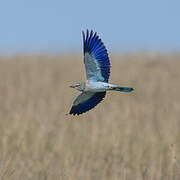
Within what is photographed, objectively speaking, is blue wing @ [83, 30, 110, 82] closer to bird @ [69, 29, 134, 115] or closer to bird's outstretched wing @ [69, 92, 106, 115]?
bird @ [69, 29, 134, 115]

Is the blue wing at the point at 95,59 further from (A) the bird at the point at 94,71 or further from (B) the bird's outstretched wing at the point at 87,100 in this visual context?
(B) the bird's outstretched wing at the point at 87,100

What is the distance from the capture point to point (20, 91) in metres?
7.41

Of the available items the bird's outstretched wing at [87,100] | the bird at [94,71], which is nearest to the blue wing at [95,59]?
the bird at [94,71]

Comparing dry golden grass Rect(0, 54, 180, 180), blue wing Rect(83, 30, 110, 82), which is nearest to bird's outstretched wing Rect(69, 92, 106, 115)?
blue wing Rect(83, 30, 110, 82)

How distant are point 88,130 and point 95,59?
241 centimetres

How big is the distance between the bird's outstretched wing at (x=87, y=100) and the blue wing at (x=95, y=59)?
0.20 meters

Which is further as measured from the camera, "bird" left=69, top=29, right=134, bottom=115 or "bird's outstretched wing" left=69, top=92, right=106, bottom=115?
"bird's outstretched wing" left=69, top=92, right=106, bottom=115

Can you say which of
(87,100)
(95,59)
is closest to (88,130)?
(87,100)

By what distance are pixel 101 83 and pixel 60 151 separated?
1970 millimetres

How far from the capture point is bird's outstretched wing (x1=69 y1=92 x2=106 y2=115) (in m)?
3.60

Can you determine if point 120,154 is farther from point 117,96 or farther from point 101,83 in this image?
point 117,96

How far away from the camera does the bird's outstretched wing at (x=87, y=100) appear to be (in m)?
3.60

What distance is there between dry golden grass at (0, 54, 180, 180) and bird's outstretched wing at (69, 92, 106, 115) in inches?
31.4

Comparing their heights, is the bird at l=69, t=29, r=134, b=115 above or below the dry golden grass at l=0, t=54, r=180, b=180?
above
